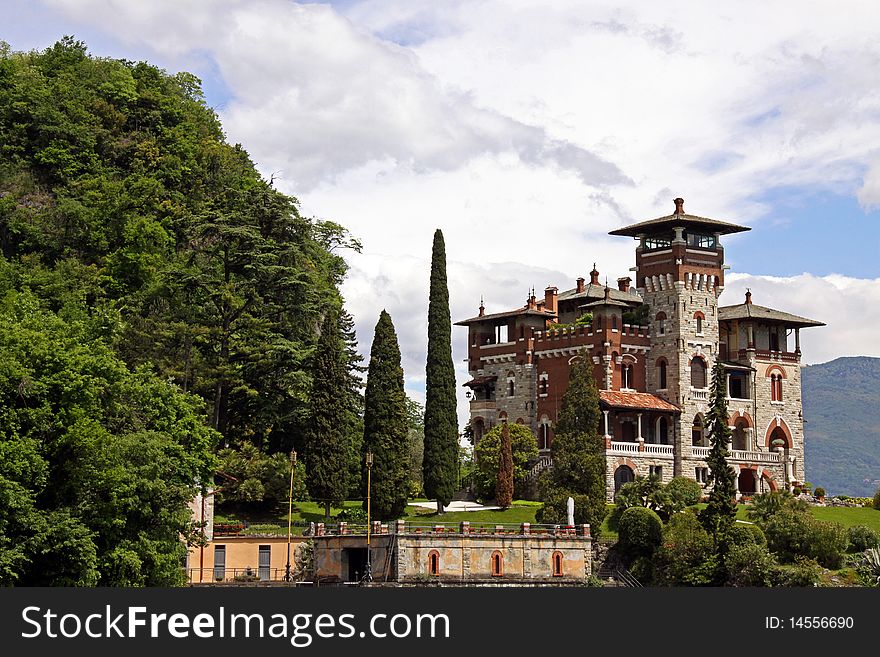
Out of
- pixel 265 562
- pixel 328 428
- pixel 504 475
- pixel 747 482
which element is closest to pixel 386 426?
pixel 328 428

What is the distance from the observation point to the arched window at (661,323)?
328ft

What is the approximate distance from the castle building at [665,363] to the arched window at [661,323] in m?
0.08

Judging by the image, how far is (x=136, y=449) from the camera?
59.5 m

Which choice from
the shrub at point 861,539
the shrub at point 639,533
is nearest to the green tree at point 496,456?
the shrub at point 639,533

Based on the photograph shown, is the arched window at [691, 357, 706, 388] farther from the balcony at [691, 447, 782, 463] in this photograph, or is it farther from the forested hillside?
the forested hillside

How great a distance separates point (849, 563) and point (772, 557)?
6.11m

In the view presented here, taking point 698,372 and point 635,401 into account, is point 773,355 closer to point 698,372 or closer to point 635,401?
point 698,372

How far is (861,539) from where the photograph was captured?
80000mm

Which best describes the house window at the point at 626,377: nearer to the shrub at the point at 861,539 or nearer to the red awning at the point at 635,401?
the red awning at the point at 635,401

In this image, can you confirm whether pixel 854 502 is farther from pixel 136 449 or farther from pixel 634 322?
pixel 136 449

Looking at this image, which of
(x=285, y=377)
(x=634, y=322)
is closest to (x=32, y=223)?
(x=285, y=377)

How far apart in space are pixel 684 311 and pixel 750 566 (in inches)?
1144

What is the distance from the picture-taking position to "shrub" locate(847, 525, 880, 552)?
79.8 metres

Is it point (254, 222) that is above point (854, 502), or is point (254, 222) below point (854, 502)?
above
